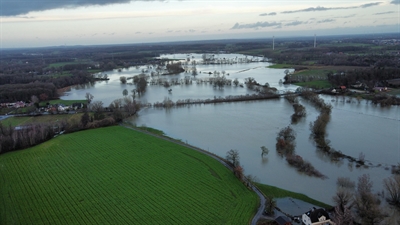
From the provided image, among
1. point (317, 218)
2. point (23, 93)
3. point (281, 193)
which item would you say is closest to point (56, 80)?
point (23, 93)

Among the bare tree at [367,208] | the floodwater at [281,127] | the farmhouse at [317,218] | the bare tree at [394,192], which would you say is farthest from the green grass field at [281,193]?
the bare tree at [394,192]

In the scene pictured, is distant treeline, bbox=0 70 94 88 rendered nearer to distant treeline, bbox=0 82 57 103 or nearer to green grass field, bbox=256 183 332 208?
distant treeline, bbox=0 82 57 103

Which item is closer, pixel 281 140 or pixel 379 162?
pixel 379 162

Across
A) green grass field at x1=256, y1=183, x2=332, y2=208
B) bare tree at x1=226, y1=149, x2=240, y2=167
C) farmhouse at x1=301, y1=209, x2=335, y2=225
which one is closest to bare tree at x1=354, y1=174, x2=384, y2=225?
farmhouse at x1=301, y1=209, x2=335, y2=225

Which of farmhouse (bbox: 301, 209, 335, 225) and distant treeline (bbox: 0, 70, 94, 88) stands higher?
distant treeline (bbox: 0, 70, 94, 88)

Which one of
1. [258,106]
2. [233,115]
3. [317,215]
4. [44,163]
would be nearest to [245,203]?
[317,215]

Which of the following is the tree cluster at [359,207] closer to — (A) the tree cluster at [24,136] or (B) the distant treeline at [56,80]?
(A) the tree cluster at [24,136]

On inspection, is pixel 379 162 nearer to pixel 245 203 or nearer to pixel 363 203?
pixel 363 203
